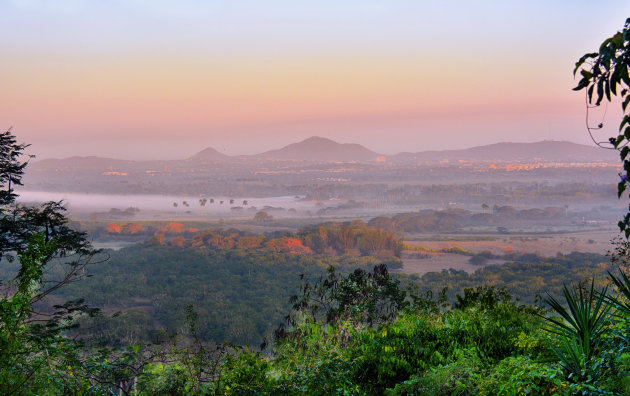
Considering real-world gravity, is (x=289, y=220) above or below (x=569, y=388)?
below

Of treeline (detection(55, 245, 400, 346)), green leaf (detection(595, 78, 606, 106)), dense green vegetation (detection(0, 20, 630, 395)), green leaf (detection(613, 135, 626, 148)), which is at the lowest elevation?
treeline (detection(55, 245, 400, 346))

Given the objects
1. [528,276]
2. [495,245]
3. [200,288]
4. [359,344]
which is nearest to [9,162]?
[359,344]

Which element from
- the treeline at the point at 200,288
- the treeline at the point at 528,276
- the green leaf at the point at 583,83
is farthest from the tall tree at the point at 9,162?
the treeline at the point at 528,276

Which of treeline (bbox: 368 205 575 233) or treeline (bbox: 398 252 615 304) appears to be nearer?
treeline (bbox: 398 252 615 304)

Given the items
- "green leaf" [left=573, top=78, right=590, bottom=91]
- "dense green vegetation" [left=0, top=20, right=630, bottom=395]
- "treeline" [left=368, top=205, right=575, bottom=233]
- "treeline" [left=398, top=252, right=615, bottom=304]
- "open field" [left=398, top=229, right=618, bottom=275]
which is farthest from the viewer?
"treeline" [left=368, top=205, right=575, bottom=233]

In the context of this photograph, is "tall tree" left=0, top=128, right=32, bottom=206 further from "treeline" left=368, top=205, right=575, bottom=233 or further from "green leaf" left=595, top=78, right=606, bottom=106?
"treeline" left=368, top=205, right=575, bottom=233

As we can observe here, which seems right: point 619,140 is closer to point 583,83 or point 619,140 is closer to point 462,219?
point 583,83

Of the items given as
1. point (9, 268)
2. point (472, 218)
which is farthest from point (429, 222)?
point (9, 268)

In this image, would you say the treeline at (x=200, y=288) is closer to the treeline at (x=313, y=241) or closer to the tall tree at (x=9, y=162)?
the treeline at (x=313, y=241)

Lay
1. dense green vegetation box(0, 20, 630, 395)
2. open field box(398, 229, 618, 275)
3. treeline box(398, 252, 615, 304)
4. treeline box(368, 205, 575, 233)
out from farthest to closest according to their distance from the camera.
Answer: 1. treeline box(368, 205, 575, 233)
2. open field box(398, 229, 618, 275)
3. treeline box(398, 252, 615, 304)
4. dense green vegetation box(0, 20, 630, 395)

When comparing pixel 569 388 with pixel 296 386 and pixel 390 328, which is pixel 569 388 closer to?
pixel 296 386

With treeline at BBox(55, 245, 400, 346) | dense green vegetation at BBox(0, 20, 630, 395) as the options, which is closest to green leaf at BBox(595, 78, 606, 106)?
dense green vegetation at BBox(0, 20, 630, 395)
